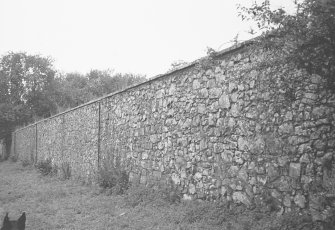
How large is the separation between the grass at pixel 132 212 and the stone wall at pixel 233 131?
27cm

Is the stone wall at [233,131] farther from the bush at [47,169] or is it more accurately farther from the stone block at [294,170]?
the bush at [47,169]

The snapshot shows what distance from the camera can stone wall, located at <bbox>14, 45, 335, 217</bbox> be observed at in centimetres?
426

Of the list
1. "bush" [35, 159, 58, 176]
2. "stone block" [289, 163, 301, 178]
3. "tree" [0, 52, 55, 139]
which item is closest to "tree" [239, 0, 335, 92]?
"stone block" [289, 163, 301, 178]

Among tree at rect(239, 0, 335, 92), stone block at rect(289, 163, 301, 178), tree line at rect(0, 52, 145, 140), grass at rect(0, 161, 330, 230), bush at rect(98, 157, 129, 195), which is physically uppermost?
tree line at rect(0, 52, 145, 140)

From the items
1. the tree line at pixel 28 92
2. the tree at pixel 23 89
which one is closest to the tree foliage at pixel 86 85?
the tree line at pixel 28 92

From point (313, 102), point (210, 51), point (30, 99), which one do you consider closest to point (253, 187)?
point (313, 102)

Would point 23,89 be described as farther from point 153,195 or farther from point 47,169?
point 153,195

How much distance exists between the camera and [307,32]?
3207 millimetres

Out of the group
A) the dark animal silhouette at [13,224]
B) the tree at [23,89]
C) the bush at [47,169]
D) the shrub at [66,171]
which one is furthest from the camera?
the tree at [23,89]

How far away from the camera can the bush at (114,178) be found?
8.80 metres

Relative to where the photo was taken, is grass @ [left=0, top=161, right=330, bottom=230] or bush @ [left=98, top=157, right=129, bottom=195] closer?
grass @ [left=0, top=161, right=330, bottom=230]

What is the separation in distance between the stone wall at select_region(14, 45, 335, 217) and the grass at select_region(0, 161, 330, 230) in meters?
0.27

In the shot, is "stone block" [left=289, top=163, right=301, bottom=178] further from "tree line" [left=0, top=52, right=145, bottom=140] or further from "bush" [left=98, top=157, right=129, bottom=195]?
"tree line" [left=0, top=52, right=145, bottom=140]

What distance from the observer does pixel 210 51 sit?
5.25 metres
